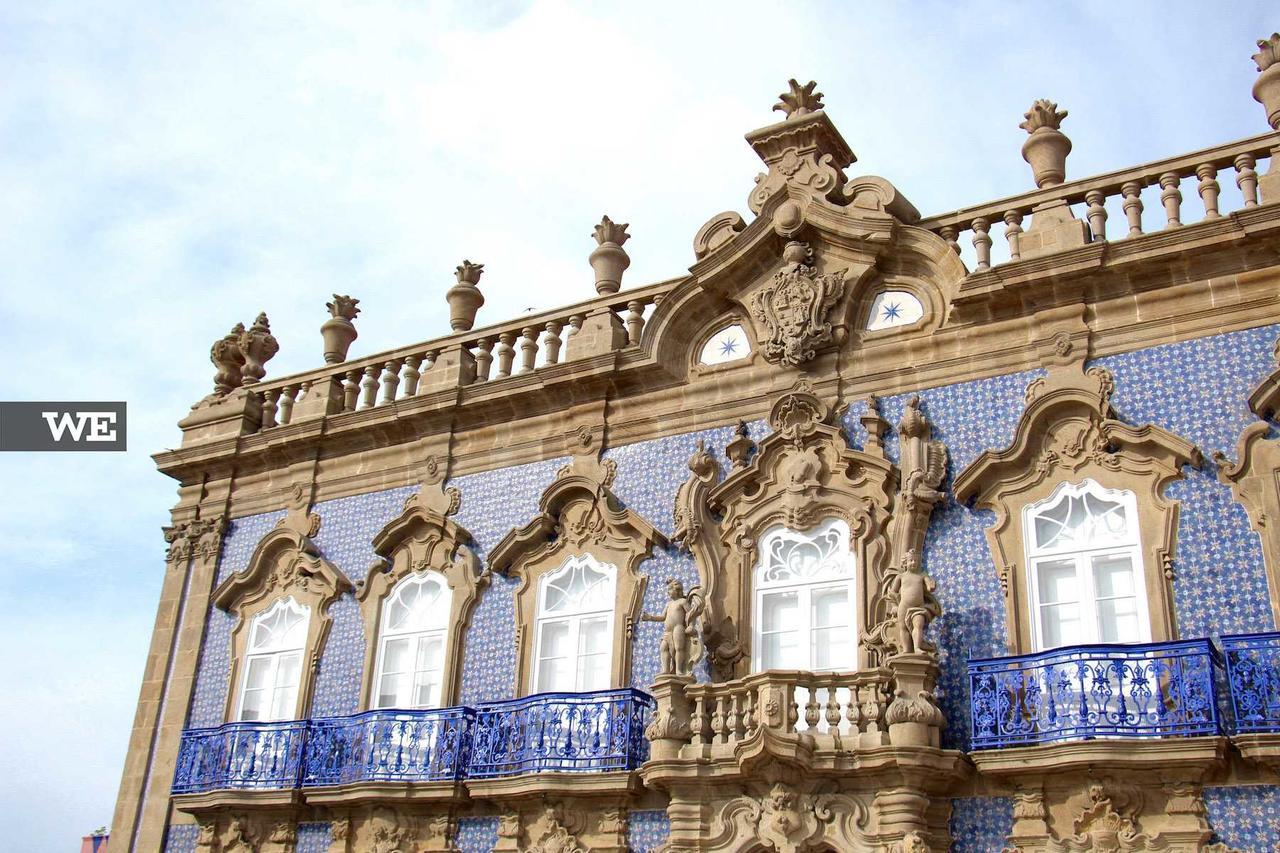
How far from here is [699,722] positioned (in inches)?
433

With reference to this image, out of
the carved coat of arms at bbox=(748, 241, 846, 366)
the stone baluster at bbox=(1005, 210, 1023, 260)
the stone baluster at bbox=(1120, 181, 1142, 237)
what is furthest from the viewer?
the carved coat of arms at bbox=(748, 241, 846, 366)

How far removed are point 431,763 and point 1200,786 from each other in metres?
6.42

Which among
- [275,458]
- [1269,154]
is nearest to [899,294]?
[1269,154]

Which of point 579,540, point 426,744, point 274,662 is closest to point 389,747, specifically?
point 426,744

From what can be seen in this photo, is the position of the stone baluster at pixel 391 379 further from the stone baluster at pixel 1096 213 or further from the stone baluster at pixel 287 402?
the stone baluster at pixel 1096 213

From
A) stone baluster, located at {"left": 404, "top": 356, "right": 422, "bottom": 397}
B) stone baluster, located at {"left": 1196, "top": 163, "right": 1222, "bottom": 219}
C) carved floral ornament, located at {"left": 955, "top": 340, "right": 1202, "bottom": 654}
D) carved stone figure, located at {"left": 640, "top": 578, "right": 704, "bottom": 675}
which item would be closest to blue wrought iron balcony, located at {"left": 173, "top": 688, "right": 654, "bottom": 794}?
carved stone figure, located at {"left": 640, "top": 578, "right": 704, "bottom": 675}

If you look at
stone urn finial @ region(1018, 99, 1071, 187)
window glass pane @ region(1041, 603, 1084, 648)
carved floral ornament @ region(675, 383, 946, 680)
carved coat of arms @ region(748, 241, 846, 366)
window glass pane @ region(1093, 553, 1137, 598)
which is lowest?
window glass pane @ region(1041, 603, 1084, 648)

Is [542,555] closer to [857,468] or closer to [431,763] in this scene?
[431,763]

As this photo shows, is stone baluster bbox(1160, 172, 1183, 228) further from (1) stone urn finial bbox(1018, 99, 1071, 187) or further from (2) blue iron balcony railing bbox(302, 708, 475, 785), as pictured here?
(2) blue iron balcony railing bbox(302, 708, 475, 785)

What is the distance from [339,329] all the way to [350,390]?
3.33 ft

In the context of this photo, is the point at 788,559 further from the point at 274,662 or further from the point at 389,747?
the point at 274,662

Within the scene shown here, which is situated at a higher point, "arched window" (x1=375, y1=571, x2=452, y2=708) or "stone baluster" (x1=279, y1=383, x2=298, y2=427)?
"stone baluster" (x1=279, y1=383, x2=298, y2=427)

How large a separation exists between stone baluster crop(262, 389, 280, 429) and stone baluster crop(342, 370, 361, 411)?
3.50ft
